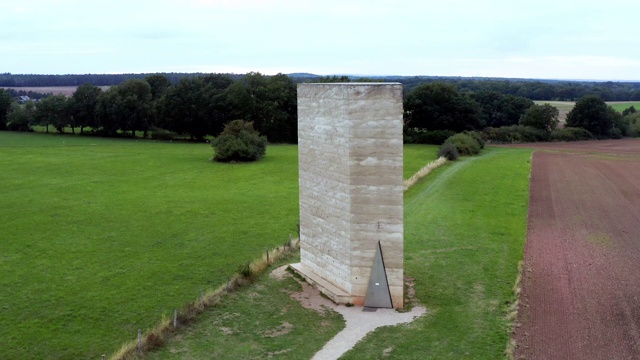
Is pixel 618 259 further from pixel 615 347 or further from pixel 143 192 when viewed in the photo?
pixel 143 192

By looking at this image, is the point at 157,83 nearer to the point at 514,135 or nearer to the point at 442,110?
the point at 442,110

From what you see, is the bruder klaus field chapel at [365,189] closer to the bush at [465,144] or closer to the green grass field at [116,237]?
the green grass field at [116,237]

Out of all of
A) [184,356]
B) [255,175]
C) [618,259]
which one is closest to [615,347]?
[618,259]

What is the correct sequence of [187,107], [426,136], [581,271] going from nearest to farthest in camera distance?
[581,271] < [187,107] < [426,136]

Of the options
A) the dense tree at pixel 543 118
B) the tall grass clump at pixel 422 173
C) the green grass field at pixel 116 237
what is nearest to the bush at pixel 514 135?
the dense tree at pixel 543 118

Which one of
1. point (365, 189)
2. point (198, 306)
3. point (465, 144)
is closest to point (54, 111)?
point (465, 144)

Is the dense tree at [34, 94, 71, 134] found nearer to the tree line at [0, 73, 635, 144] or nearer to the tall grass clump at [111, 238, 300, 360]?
the tree line at [0, 73, 635, 144]
